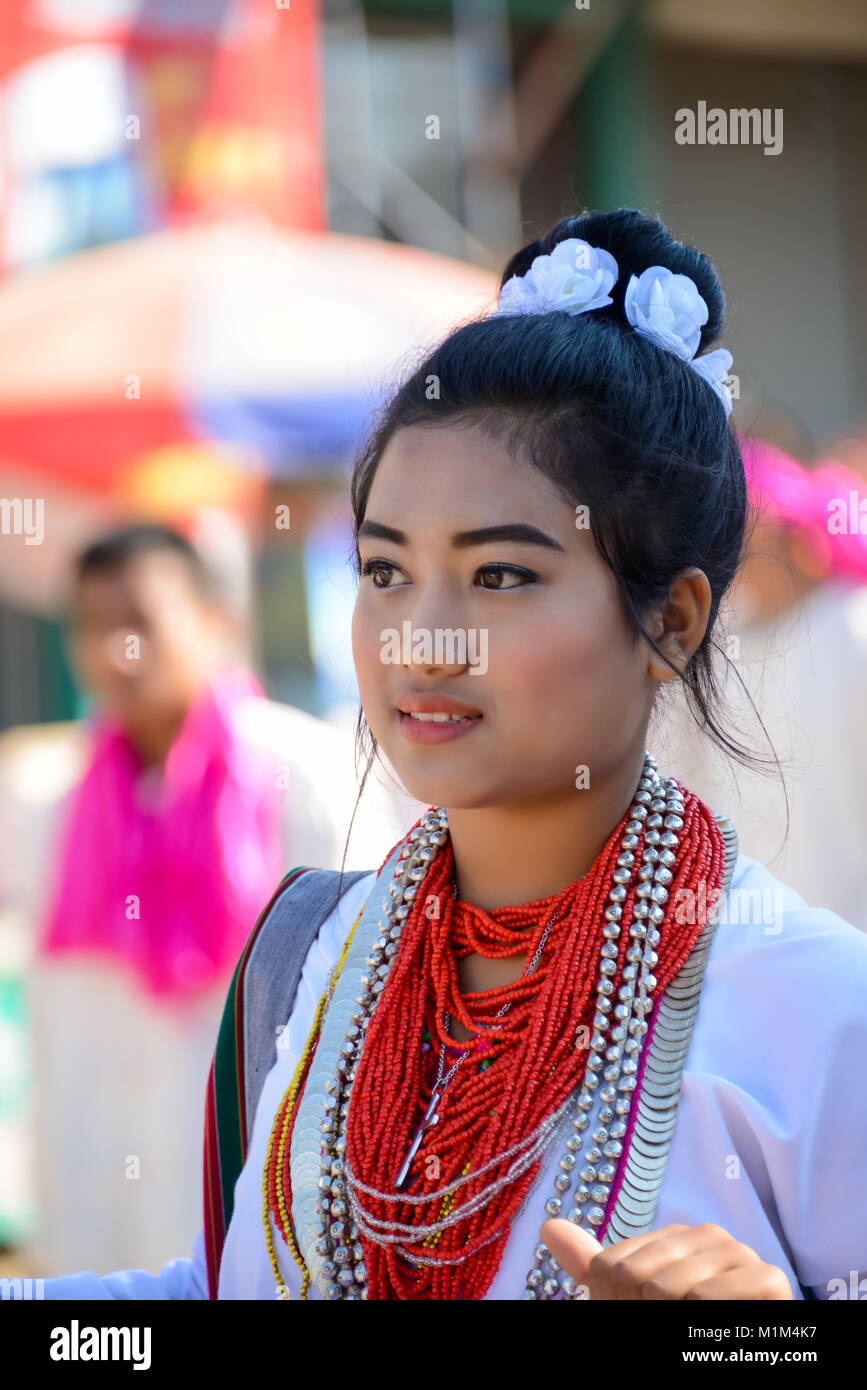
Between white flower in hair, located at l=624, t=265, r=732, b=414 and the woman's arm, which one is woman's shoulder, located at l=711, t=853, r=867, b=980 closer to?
white flower in hair, located at l=624, t=265, r=732, b=414

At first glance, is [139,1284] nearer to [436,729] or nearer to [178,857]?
[436,729]

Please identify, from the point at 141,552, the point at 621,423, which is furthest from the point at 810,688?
the point at 621,423

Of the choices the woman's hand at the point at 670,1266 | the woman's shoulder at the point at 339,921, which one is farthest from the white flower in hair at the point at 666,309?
the woman's hand at the point at 670,1266

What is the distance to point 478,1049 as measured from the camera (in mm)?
1310

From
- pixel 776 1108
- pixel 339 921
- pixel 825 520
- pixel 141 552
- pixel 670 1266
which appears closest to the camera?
pixel 670 1266

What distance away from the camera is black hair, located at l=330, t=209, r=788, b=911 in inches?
50.9

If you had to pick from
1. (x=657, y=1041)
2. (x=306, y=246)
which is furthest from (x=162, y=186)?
(x=657, y=1041)

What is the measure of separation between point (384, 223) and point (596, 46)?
3.66 feet

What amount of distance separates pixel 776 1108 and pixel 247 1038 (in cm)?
54

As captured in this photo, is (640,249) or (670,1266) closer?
(670,1266)

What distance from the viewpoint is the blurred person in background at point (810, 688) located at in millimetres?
3016

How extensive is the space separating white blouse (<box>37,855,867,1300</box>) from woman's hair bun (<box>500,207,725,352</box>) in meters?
0.60

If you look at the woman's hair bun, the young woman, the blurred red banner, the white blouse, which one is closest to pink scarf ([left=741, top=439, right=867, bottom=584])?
the woman's hair bun
